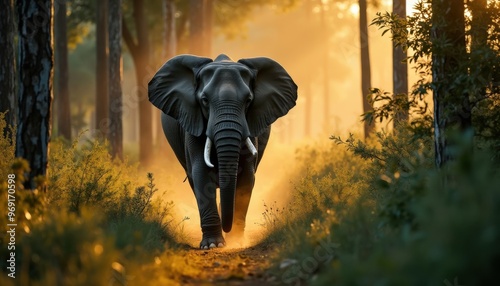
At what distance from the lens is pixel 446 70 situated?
8.32m

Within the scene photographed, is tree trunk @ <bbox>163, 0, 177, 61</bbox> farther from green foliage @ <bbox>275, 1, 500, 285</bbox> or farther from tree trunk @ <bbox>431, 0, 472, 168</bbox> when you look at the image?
tree trunk @ <bbox>431, 0, 472, 168</bbox>

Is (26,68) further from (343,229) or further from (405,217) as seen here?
(405,217)

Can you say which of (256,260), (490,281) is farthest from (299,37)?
(490,281)

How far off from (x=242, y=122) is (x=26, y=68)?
11.4ft

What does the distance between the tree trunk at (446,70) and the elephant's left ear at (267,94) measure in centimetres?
386

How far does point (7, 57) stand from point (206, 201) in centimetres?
520

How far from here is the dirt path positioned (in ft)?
23.7

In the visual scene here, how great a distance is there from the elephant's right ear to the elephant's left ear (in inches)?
31.8

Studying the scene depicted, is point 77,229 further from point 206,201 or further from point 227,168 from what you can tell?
point 206,201

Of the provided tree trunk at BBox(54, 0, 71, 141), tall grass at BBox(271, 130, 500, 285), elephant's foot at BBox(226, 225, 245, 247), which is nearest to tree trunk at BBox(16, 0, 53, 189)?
tall grass at BBox(271, 130, 500, 285)

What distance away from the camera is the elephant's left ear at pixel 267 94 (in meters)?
11.7

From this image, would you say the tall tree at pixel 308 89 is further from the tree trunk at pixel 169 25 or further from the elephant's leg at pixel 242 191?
the elephant's leg at pixel 242 191

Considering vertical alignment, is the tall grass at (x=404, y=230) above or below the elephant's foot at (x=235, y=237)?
above

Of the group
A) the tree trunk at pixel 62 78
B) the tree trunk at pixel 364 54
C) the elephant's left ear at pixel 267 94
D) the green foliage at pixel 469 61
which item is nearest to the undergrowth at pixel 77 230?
the elephant's left ear at pixel 267 94
